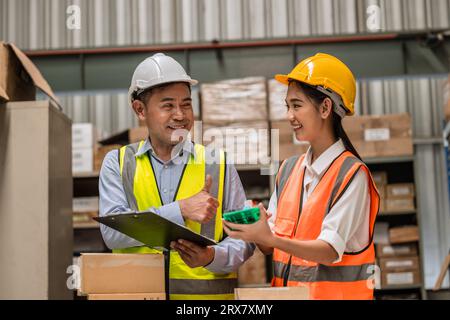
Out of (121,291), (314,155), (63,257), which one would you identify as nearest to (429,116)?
(63,257)

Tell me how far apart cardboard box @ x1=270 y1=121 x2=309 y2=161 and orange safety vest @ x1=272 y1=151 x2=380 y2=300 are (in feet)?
13.1

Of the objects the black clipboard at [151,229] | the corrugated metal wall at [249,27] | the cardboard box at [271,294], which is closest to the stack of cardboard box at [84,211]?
the corrugated metal wall at [249,27]

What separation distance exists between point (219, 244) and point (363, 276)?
53 centimetres

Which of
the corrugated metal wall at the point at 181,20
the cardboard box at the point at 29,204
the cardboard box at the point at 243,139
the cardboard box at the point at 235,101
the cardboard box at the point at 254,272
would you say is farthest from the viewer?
the corrugated metal wall at the point at 181,20

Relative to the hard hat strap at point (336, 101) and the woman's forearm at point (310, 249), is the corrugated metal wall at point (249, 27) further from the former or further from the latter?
the woman's forearm at point (310, 249)

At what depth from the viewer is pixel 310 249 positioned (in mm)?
2193

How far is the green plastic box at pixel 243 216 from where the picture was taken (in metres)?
2.04

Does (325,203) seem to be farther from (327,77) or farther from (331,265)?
(327,77)

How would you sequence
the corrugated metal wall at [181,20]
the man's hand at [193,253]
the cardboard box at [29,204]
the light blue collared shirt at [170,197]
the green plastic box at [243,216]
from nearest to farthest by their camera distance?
the green plastic box at [243,216]
the man's hand at [193,253]
the light blue collared shirt at [170,197]
the cardboard box at [29,204]
the corrugated metal wall at [181,20]

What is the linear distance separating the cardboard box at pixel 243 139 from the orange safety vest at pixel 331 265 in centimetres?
371

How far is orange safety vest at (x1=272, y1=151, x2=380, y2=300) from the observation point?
2.33 m

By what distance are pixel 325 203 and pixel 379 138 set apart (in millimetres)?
4371

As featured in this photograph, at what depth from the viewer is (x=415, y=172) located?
21.7 ft

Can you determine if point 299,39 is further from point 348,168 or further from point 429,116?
point 348,168
